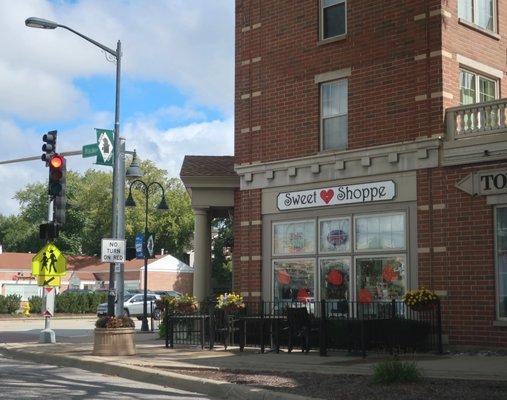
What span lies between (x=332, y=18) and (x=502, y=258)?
7.82 m

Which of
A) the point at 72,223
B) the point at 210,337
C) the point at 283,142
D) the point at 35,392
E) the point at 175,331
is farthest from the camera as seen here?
the point at 72,223

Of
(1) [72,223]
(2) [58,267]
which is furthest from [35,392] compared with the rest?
(1) [72,223]

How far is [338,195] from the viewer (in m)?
19.0

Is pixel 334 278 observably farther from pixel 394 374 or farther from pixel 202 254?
pixel 394 374

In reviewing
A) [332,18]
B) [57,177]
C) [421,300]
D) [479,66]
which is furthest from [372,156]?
[57,177]

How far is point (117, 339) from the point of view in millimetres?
16531

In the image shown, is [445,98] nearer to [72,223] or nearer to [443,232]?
[443,232]

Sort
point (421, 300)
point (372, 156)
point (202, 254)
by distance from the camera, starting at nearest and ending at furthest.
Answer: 1. point (421, 300)
2. point (372, 156)
3. point (202, 254)

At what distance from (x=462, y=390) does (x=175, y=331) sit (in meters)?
10.0

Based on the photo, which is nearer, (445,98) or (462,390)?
(462,390)

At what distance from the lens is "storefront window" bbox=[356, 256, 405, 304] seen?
17.9m

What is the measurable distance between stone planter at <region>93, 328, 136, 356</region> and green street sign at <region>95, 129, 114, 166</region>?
5.25 meters

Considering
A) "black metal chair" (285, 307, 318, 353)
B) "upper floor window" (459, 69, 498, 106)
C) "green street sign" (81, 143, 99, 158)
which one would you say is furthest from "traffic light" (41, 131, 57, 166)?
"upper floor window" (459, 69, 498, 106)

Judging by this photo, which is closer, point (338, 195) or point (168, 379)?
point (168, 379)
